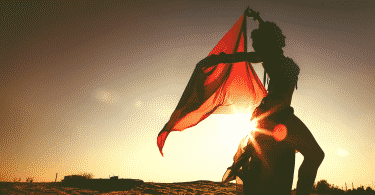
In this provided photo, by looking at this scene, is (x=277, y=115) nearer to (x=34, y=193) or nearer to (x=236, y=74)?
(x=236, y=74)

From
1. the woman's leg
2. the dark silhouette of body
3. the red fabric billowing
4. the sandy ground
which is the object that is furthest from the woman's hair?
the sandy ground

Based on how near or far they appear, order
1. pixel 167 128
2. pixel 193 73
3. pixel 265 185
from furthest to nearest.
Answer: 1. pixel 167 128
2. pixel 193 73
3. pixel 265 185

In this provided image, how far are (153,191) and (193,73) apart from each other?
10.5 meters

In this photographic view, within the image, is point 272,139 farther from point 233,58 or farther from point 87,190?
point 87,190

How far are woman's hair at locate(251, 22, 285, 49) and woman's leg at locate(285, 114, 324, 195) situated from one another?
2.68 ft

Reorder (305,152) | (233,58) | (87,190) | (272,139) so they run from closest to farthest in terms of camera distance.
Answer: (305,152)
(272,139)
(233,58)
(87,190)

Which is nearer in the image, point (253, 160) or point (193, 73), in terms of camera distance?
point (253, 160)

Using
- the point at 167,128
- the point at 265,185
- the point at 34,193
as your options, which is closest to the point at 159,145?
the point at 167,128

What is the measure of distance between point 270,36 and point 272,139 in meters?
1.00

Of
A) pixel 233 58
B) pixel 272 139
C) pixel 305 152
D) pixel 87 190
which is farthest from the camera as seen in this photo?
pixel 87 190

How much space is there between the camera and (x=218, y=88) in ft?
9.09

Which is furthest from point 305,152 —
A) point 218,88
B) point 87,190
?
point 87,190

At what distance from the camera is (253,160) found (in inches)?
72.6

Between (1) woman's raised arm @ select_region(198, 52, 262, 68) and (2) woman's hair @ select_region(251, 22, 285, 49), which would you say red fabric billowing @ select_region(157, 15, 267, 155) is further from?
(2) woman's hair @ select_region(251, 22, 285, 49)
